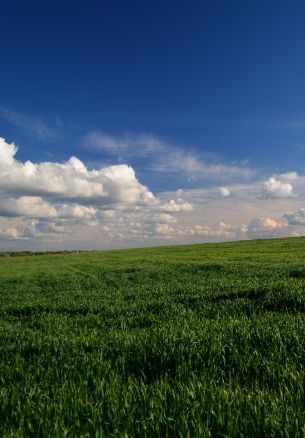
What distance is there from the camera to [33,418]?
3.96 meters

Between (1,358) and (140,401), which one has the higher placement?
(140,401)

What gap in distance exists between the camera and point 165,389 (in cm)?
453

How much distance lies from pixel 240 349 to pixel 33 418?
3.54 metres

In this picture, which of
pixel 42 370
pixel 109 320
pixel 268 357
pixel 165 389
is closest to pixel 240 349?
pixel 268 357

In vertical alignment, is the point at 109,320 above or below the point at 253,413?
below

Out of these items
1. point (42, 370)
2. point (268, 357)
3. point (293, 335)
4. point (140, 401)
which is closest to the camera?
point (140, 401)

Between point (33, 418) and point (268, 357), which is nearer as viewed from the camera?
point (33, 418)

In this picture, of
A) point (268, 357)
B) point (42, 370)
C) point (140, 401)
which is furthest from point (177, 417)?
point (42, 370)

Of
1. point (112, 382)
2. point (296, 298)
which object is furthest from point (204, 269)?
point (112, 382)

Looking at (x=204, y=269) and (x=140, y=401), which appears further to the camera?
(x=204, y=269)

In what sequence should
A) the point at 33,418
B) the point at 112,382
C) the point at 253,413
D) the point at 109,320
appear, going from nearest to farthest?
the point at 253,413 → the point at 33,418 → the point at 112,382 → the point at 109,320

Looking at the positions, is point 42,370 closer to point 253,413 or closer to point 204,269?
point 253,413

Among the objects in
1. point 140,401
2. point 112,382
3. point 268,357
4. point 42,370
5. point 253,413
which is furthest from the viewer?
point 42,370

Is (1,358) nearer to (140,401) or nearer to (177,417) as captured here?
(140,401)
